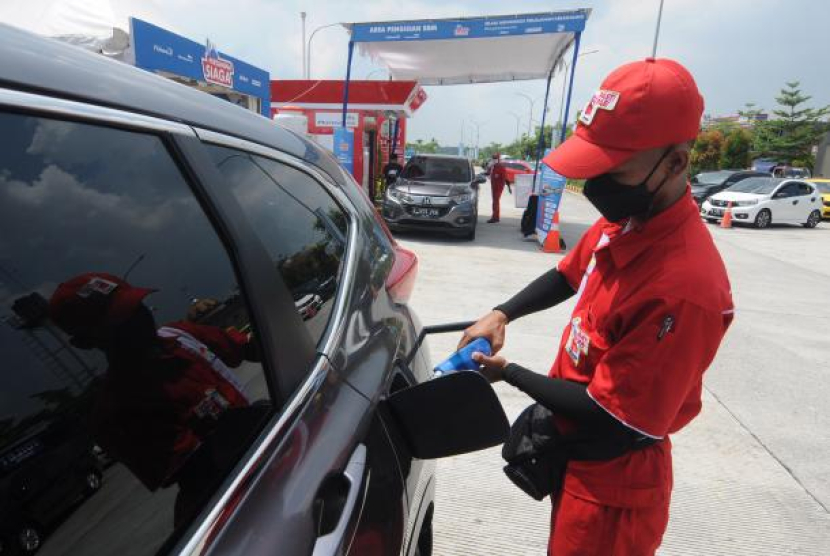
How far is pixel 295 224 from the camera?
48.6 inches

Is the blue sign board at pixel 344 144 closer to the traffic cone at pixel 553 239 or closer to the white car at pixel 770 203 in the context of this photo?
the traffic cone at pixel 553 239

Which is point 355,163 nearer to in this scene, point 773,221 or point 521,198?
point 521,198

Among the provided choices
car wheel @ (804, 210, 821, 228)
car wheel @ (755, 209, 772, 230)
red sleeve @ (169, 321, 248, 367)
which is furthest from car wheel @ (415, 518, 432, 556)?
car wheel @ (804, 210, 821, 228)

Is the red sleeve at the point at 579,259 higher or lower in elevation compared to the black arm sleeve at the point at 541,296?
higher

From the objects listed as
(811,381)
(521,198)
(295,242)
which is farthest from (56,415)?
(521,198)

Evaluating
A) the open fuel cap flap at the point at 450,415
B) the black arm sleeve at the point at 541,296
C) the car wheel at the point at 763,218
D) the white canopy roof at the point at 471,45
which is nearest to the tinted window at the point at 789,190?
the car wheel at the point at 763,218

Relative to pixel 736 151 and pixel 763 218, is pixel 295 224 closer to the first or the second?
pixel 763 218

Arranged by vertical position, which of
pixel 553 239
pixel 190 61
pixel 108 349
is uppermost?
pixel 190 61

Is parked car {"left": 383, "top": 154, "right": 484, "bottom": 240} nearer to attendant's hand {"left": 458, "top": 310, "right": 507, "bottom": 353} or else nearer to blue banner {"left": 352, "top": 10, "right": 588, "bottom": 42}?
blue banner {"left": 352, "top": 10, "right": 588, "bottom": 42}

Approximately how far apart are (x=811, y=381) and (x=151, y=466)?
524cm

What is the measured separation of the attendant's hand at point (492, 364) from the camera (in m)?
1.54

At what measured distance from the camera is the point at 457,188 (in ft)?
34.2

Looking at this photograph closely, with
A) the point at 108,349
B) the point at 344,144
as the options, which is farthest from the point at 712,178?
the point at 108,349

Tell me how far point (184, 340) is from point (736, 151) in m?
45.2
